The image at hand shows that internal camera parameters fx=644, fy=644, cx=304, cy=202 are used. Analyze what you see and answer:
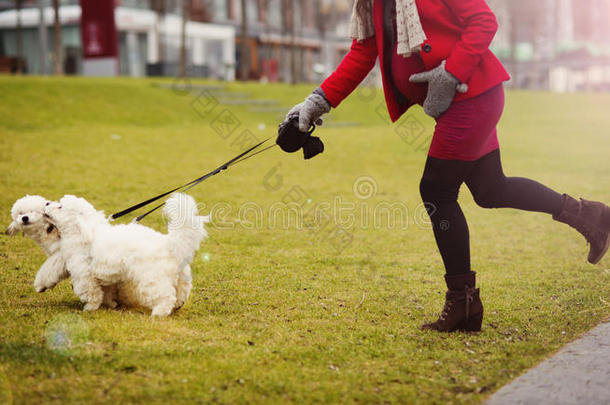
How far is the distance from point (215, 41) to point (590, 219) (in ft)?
132

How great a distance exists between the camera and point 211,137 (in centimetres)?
1496

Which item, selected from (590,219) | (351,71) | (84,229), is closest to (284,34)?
(351,71)

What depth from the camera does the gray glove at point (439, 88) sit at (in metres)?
3.25

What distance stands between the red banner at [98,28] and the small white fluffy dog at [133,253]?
73.5 ft

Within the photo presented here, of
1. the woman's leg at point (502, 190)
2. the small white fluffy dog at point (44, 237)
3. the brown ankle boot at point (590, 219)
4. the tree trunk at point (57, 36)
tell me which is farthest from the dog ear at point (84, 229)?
the tree trunk at point (57, 36)

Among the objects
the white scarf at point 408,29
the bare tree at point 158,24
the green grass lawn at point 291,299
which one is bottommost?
the green grass lawn at point 291,299

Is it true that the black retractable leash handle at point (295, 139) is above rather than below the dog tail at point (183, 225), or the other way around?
above

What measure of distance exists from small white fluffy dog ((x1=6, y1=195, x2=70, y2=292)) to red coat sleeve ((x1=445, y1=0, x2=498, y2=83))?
8.11 feet

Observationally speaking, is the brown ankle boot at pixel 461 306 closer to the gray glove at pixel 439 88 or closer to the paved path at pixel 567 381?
the paved path at pixel 567 381

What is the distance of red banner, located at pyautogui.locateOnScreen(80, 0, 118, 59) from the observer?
24203 mm

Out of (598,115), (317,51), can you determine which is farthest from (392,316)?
(317,51)

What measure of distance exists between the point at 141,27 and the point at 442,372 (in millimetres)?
35667

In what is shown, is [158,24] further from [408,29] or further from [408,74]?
[408,29]

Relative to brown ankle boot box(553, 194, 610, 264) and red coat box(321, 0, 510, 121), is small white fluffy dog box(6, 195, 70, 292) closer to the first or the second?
red coat box(321, 0, 510, 121)
